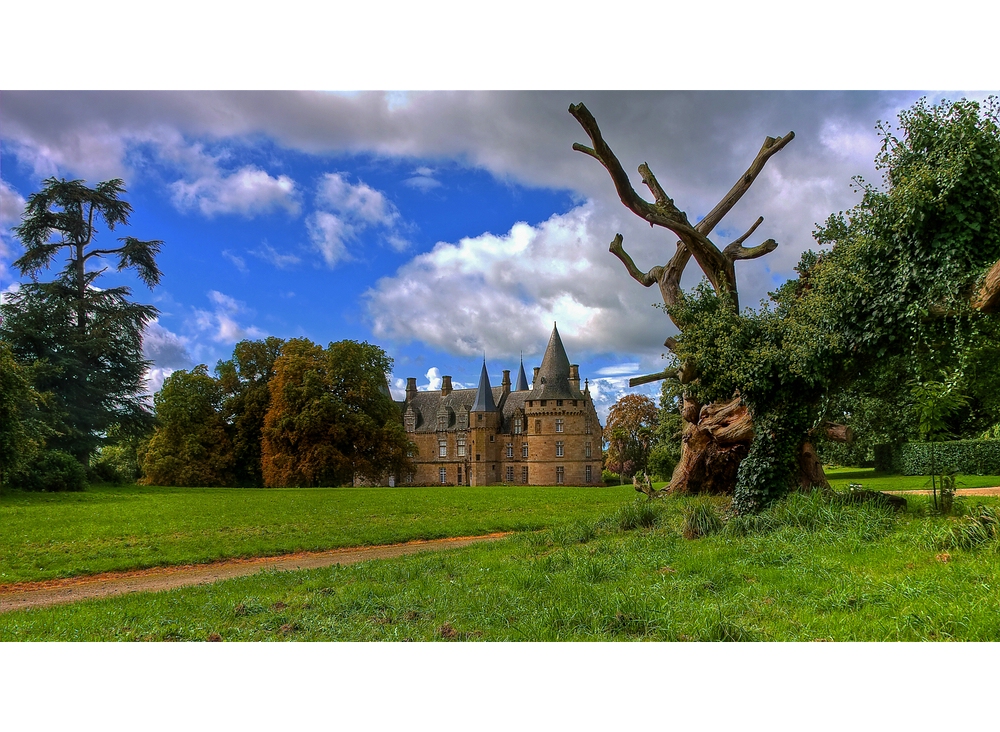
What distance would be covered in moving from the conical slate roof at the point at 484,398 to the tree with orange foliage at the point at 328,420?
74.3 ft

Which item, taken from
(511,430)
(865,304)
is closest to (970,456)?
(865,304)

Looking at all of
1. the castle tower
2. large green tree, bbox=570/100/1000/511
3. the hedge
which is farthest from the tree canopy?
the castle tower

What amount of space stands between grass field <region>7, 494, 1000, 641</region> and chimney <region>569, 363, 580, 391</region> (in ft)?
139

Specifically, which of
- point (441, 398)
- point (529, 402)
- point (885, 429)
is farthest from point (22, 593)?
point (441, 398)

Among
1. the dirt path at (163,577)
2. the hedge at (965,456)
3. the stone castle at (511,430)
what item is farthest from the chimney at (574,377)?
the dirt path at (163,577)

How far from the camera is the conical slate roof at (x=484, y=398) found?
56.9 m

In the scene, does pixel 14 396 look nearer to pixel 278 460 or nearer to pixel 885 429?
pixel 278 460

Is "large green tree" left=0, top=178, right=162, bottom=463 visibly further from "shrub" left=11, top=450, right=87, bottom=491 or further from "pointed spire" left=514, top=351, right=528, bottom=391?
"pointed spire" left=514, top=351, right=528, bottom=391

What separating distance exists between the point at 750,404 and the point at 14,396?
776 inches

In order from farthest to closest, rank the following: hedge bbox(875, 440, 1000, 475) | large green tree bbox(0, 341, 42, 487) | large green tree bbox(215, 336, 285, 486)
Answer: large green tree bbox(215, 336, 285, 486)
hedge bbox(875, 440, 1000, 475)
large green tree bbox(0, 341, 42, 487)

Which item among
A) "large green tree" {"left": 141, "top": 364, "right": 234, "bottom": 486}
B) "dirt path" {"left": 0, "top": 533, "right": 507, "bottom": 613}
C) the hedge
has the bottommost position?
"dirt path" {"left": 0, "top": 533, "right": 507, "bottom": 613}

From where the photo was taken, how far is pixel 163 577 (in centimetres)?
988

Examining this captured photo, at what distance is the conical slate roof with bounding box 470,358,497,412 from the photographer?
5691 centimetres

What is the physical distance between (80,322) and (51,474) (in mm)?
6513
